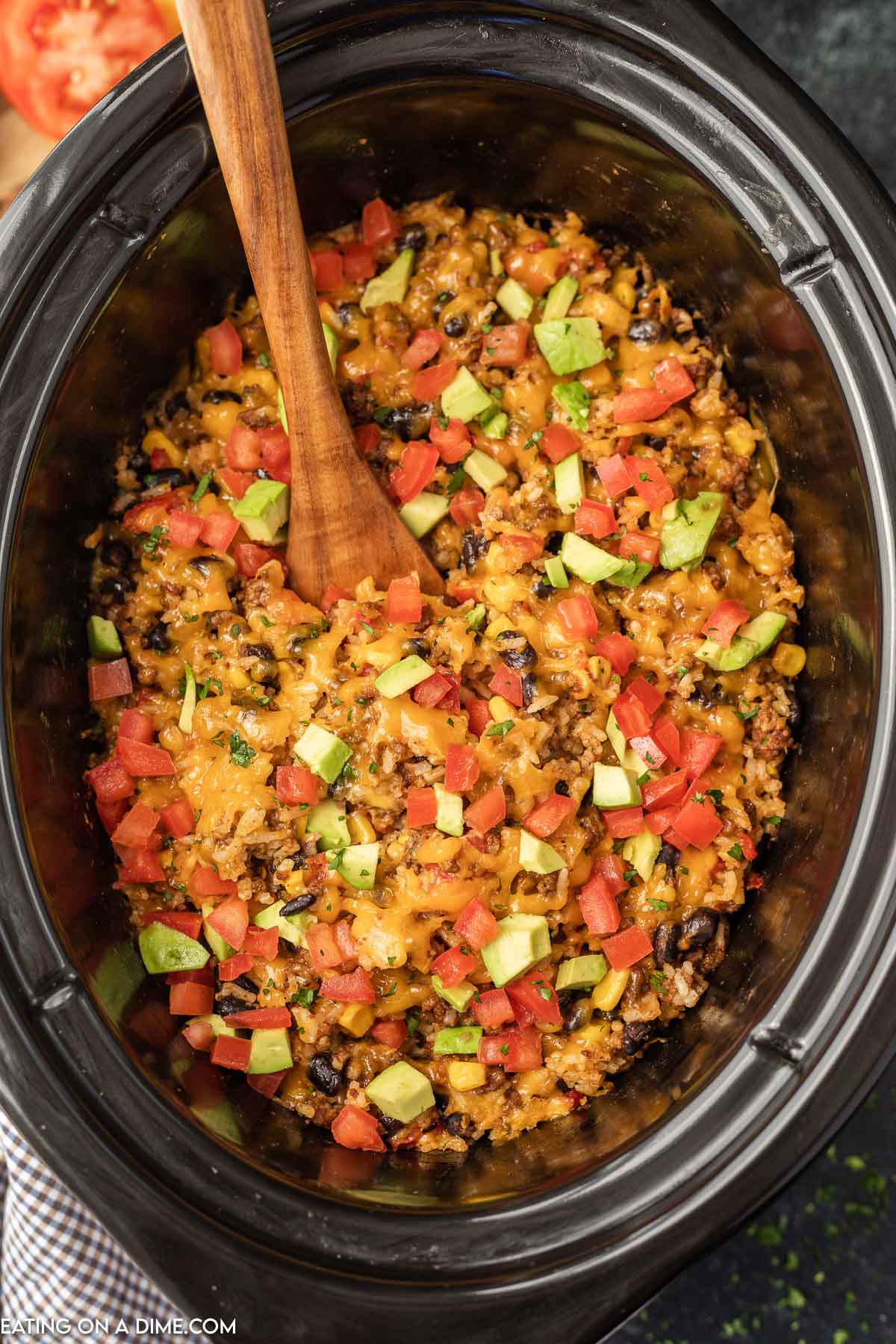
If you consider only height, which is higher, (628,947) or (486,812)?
(486,812)

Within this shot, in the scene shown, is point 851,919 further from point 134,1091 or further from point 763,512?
point 134,1091

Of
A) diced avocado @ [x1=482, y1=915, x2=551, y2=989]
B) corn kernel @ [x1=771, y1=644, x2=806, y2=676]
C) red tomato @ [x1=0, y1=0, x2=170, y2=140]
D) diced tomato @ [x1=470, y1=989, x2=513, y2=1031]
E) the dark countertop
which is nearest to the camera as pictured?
diced avocado @ [x1=482, y1=915, x2=551, y2=989]

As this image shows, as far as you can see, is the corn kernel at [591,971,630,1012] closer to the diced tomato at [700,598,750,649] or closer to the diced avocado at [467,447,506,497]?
the diced tomato at [700,598,750,649]

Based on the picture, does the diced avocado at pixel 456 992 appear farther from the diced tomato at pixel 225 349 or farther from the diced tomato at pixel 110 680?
the diced tomato at pixel 225 349

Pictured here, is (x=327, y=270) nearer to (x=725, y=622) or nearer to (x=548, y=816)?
(x=725, y=622)

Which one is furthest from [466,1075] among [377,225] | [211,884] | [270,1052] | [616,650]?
[377,225]

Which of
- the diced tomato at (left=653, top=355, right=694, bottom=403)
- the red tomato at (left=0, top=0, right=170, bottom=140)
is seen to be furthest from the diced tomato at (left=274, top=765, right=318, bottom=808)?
the red tomato at (left=0, top=0, right=170, bottom=140)

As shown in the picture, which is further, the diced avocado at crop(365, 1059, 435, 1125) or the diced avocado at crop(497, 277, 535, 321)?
the diced avocado at crop(497, 277, 535, 321)

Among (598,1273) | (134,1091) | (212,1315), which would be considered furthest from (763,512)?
(212,1315)
